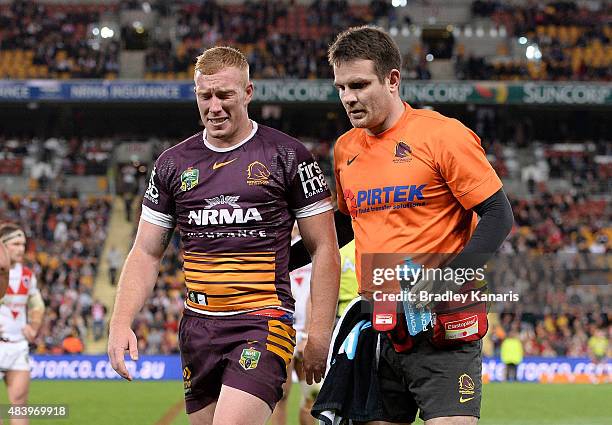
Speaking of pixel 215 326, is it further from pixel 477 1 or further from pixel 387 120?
pixel 477 1

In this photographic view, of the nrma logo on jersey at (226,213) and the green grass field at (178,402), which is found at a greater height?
the nrma logo on jersey at (226,213)

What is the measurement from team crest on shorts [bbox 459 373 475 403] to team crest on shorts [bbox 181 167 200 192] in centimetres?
153

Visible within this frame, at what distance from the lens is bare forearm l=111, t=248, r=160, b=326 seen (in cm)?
492

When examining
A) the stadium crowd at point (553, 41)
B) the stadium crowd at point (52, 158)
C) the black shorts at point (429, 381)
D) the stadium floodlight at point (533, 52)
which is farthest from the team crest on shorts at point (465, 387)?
the stadium floodlight at point (533, 52)

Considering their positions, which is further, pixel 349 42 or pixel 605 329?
pixel 605 329

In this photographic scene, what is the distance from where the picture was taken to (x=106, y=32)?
3756 centimetres

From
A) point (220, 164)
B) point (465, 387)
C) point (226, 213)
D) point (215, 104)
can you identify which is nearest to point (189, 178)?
point (220, 164)

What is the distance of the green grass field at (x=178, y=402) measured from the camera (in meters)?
13.0

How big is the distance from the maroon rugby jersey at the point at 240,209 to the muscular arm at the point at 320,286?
76 millimetres

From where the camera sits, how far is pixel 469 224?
4723 millimetres

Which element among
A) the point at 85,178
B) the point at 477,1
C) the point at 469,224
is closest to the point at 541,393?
the point at 469,224

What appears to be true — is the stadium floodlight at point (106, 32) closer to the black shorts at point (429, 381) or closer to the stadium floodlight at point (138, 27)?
the stadium floodlight at point (138, 27)

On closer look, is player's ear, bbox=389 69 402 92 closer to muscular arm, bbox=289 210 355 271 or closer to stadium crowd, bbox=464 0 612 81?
muscular arm, bbox=289 210 355 271

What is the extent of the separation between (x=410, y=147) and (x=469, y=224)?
45 centimetres
